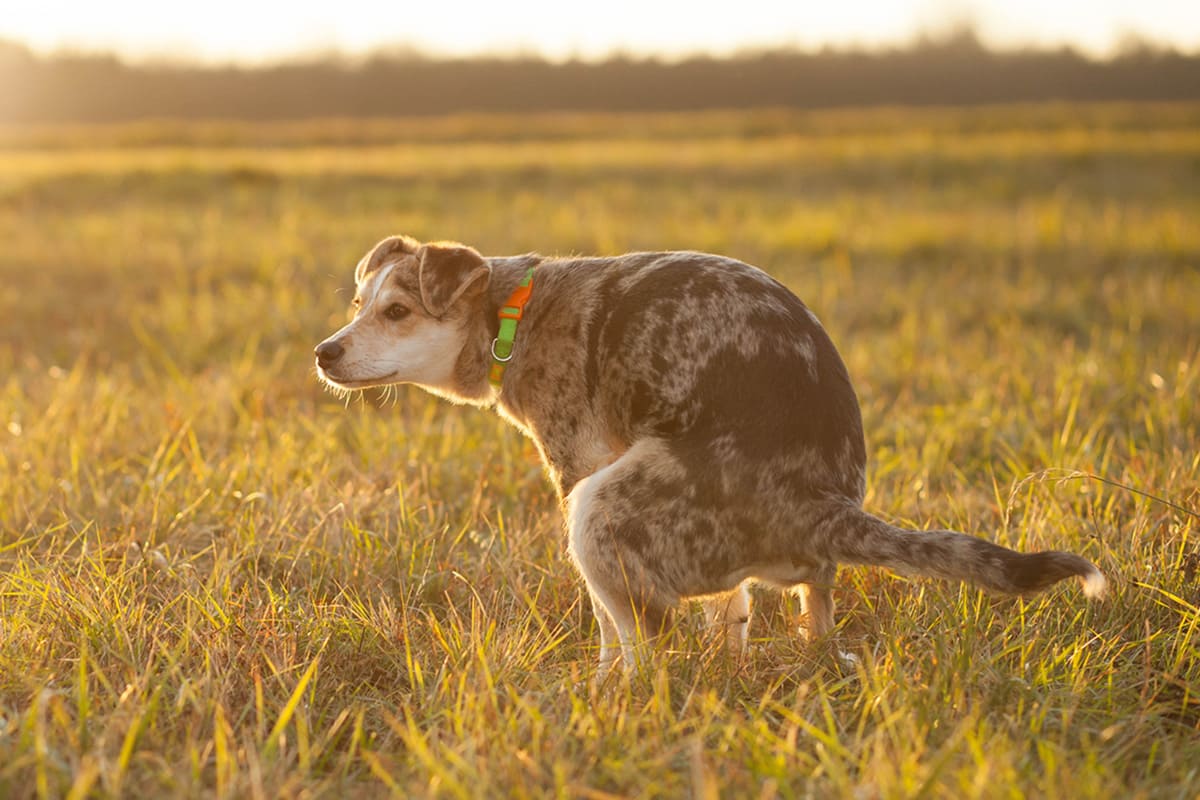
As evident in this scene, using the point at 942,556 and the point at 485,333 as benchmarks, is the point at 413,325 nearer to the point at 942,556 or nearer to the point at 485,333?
the point at 485,333

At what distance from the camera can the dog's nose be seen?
4250 mm

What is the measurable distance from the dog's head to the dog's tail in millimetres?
1633

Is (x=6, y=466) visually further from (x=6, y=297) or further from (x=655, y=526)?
(x=6, y=297)

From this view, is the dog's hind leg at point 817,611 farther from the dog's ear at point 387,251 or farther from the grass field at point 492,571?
the dog's ear at point 387,251

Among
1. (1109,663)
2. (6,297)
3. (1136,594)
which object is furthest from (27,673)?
(6,297)

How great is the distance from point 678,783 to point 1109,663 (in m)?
1.48

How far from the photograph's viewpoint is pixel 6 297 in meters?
9.97

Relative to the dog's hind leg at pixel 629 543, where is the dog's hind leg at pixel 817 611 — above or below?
below

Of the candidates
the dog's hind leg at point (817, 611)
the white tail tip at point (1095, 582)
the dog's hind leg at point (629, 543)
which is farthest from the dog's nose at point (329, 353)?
the white tail tip at point (1095, 582)

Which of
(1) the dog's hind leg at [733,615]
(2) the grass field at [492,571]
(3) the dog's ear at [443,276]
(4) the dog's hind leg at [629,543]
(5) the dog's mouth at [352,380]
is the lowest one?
(1) the dog's hind leg at [733,615]

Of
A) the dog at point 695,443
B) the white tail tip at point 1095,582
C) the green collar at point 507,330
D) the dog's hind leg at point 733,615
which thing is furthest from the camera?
the green collar at point 507,330

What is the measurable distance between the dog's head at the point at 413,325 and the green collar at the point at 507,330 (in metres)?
0.15

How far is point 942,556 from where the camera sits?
3.24m

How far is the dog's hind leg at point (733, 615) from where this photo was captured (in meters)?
3.86
